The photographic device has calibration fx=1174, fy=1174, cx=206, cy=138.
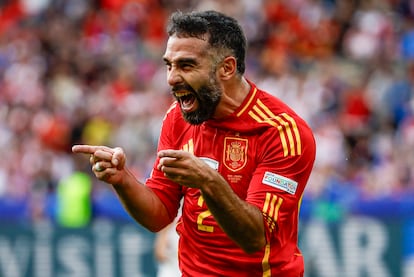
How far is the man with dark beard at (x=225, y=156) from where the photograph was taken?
5.70 metres

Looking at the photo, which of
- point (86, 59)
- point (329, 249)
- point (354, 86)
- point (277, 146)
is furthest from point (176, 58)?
point (86, 59)

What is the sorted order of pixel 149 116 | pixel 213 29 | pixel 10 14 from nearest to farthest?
pixel 213 29, pixel 149 116, pixel 10 14

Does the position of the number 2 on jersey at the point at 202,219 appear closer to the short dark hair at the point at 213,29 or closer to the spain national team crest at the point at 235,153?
Answer: the spain national team crest at the point at 235,153

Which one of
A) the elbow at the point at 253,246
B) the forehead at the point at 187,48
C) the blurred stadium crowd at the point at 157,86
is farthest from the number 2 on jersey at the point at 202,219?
the blurred stadium crowd at the point at 157,86

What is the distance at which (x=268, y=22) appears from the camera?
16.8 m

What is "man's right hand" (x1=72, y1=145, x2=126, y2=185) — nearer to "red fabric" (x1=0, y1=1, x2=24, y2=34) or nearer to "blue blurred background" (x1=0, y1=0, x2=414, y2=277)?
"blue blurred background" (x1=0, y1=0, x2=414, y2=277)

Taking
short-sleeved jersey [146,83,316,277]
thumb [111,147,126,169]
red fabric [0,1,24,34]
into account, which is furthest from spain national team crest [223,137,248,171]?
red fabric [0,1,24,34]

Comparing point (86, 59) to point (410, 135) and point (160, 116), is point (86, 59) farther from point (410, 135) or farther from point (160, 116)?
point (410, 135)

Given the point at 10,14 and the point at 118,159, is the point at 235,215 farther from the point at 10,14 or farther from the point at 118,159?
the point at 10,14

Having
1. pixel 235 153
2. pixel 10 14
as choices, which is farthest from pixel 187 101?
pixel 10 14

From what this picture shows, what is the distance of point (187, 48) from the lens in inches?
226

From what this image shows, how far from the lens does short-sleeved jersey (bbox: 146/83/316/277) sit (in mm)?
5770

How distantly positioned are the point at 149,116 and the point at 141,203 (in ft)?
29.1

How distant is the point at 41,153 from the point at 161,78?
2.20m
